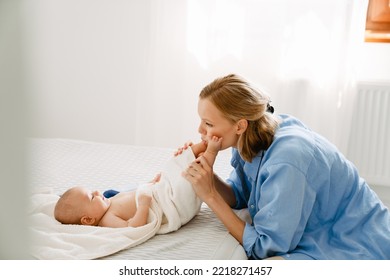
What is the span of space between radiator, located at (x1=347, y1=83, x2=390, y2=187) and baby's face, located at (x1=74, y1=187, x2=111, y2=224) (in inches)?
59.4

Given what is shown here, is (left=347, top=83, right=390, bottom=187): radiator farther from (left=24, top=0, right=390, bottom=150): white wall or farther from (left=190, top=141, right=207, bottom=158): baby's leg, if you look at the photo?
(left=190, top=141, right=207, bottom=158): baby's leg

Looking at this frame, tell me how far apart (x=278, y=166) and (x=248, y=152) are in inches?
5.1

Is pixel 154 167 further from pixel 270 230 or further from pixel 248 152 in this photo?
pixel 270 230

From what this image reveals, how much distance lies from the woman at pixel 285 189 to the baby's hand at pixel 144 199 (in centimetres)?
12

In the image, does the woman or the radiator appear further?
the radiator

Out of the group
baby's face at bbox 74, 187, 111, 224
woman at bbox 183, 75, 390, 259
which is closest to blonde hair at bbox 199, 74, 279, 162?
woman at bbox 183, 75, 390, 259

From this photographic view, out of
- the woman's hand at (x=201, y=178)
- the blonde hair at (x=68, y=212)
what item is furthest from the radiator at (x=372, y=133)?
the blonde hair at (x=68, y=212)

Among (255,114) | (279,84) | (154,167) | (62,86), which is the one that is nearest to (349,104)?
(279,84)

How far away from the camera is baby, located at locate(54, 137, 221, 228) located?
1.61 meters

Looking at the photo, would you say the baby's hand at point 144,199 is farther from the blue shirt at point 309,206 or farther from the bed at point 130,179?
the blue shirt at point 309,206

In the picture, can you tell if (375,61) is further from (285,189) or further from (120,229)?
(120,229)

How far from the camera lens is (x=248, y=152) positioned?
164 centimetres

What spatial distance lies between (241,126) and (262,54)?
1.28 m
